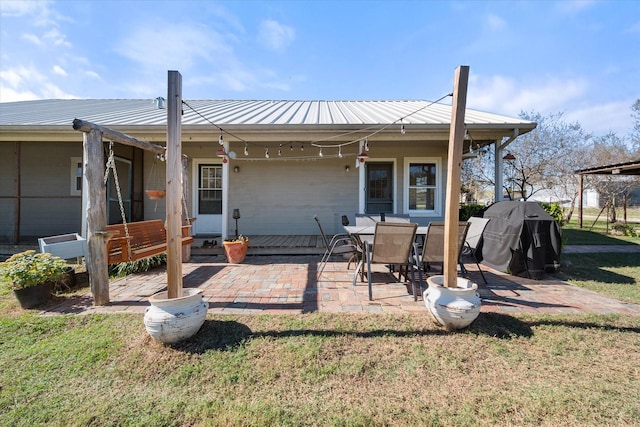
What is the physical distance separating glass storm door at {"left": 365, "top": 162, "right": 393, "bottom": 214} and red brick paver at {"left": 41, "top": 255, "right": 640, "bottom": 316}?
3.23m

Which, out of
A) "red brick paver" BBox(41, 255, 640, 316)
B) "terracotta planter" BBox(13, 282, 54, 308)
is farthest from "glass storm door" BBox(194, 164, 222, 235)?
"terracotta planter" BBox(13, 282, 54, 308)

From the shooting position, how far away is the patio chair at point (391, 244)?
11.6 ft

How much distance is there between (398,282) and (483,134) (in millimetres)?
4228

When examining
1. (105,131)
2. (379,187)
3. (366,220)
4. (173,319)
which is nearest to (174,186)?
(173,319)

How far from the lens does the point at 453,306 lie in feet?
8.47

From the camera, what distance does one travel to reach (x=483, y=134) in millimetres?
6191

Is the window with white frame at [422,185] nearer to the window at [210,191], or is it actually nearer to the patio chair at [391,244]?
the patio chair at [391,244]

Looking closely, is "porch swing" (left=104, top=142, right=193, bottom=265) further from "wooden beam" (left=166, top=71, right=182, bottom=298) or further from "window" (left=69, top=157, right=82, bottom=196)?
"window" (left=69, top=157, right=82, bottom=196)

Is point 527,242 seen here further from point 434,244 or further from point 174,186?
point 174,186

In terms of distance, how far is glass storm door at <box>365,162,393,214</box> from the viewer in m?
7.88

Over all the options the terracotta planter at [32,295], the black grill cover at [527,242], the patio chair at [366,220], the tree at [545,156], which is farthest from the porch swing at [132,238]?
the tree at [545,156]

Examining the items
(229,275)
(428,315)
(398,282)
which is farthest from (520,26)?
(229,275)

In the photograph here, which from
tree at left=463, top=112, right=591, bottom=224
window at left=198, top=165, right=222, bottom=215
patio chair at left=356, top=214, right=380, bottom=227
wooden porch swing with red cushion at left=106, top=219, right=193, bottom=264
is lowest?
wooden porch swing with red cushion at left=106, top=219, right=193, bottom=264

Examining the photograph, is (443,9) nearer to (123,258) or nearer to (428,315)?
(428,315)
